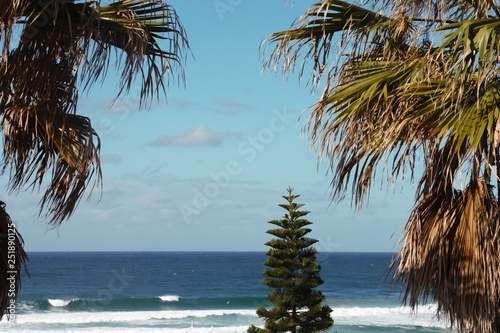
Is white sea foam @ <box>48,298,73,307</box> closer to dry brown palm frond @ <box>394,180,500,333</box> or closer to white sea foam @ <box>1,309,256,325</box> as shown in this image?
white sea foam @ <box>1,309,256,325</box>

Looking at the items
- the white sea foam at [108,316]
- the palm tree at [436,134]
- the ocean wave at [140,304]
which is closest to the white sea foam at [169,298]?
the ocean wave at [140,304]

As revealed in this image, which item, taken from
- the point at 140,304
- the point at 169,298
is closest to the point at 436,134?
the point at 140,304

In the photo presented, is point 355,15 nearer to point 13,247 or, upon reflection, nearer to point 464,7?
point 464,7

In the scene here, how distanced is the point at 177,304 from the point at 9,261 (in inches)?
1721

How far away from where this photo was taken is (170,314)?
38.9m

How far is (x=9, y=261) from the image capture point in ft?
11.2

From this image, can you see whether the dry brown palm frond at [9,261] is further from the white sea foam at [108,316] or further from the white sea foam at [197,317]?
the white sea foam at [108,316]

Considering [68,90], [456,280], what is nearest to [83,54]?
[68,90]

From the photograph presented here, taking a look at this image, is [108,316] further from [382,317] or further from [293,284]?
[293,284]

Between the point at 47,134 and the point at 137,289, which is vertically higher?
the point at 47,134

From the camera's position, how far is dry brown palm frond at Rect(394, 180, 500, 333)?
433 centimetres

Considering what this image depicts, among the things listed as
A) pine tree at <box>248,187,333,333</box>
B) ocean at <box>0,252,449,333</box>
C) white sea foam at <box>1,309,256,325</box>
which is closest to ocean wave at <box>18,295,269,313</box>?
ocean at <box>0,252,449,333</box>

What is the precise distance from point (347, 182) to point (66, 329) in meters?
29.8

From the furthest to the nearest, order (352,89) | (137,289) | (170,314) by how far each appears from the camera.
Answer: (137,289)
(170,314)
(352,89)
